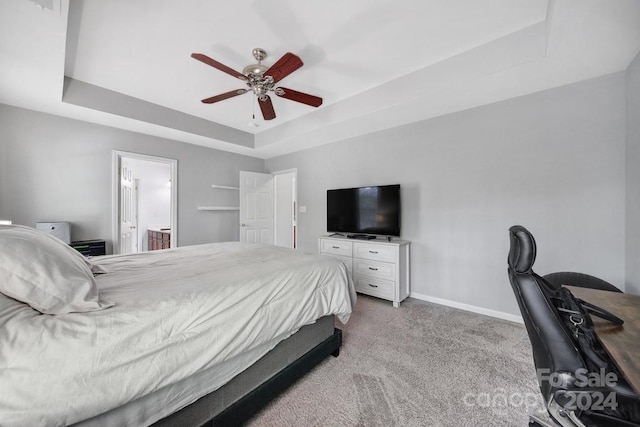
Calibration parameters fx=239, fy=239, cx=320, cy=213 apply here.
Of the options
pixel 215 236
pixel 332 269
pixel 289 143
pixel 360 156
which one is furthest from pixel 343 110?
pixel 215 236

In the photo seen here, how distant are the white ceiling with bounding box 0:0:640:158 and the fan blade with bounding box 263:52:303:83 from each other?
0.35m

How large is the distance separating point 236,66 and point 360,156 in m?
2.17

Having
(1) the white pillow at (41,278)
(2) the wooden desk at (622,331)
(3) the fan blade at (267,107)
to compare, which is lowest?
(2) the wooden desk at (622,331)

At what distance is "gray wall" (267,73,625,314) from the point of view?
7.29 feet

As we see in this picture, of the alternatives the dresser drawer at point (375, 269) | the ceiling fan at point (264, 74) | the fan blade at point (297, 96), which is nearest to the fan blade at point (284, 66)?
the ceiling fan at point (264, 74)

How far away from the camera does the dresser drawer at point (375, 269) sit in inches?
125

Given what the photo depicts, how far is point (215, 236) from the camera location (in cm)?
459

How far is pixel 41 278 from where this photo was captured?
3.01ft

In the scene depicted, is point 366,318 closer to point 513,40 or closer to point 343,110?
point 343,110

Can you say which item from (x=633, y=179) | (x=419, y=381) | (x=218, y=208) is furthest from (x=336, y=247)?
(x=633, y=179)

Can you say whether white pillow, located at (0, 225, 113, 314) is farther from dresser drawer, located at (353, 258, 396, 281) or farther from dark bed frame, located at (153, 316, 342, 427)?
dresser drawer, located at (353, 258, 396, 281)

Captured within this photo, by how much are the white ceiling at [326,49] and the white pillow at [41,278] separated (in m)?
1.54

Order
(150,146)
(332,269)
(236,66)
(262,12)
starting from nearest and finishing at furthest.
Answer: (262,12), (332,269), (236,66), (150,146)

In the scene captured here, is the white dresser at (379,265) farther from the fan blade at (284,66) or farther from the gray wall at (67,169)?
the gray wall at (67,169)
